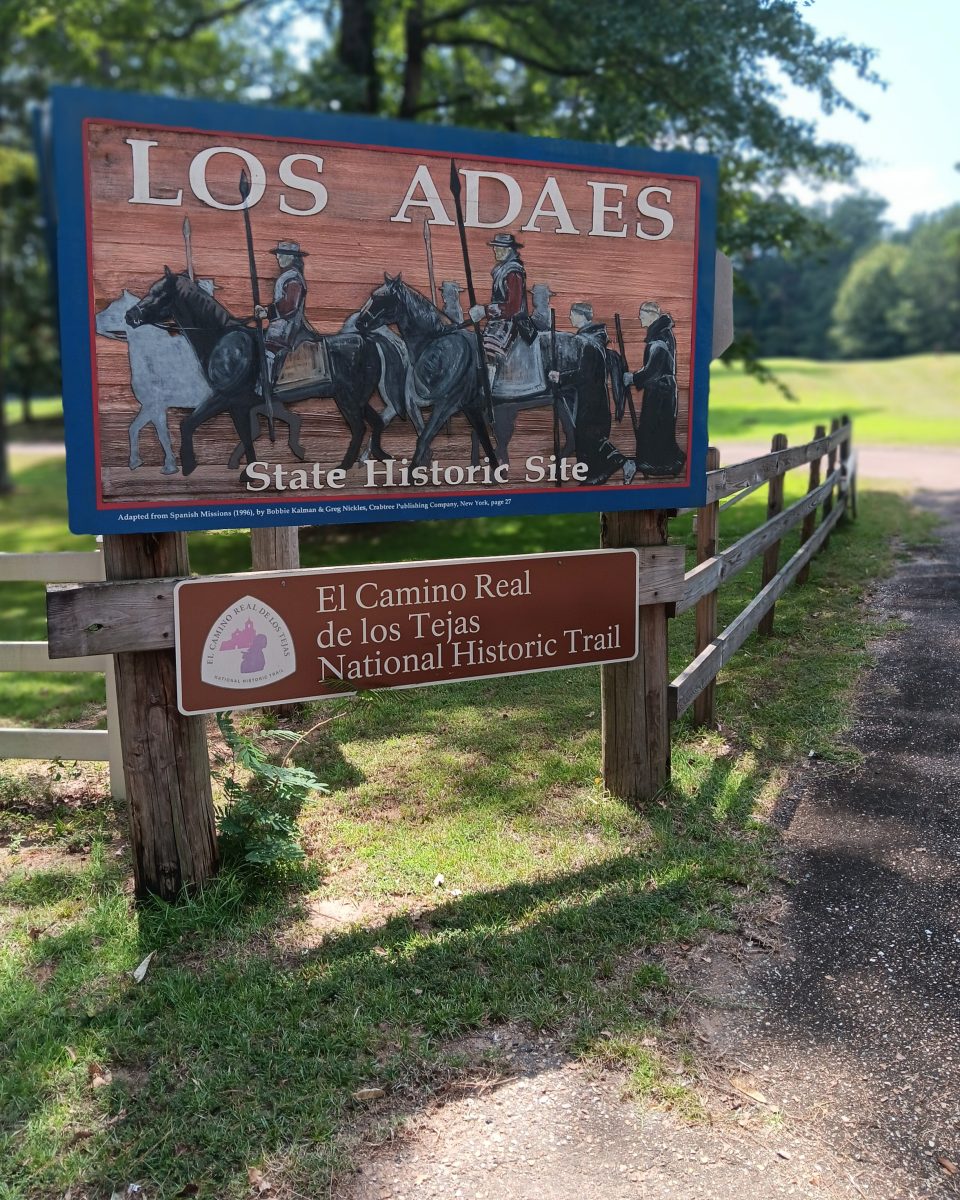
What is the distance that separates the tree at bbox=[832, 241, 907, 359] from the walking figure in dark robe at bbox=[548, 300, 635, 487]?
79.7 metres

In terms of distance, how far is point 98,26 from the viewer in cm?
1526

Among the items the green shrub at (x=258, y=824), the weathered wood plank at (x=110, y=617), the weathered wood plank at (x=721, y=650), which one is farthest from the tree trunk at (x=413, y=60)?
the weathered wood plank at (x=110, y=617)

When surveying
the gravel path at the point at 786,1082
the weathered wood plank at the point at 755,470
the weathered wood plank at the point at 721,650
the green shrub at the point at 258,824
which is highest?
the weathered wood plank at the point at 755,470

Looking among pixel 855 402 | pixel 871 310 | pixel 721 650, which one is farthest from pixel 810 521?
pixel 871 310

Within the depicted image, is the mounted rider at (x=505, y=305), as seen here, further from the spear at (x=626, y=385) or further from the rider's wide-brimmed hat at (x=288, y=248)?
the rider's wide-brimmed hat at (x=288, y=248)

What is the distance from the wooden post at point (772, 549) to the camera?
725cm

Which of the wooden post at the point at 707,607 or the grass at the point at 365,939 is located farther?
the wooden post at the point at 707,607

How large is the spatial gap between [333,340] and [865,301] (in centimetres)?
8140

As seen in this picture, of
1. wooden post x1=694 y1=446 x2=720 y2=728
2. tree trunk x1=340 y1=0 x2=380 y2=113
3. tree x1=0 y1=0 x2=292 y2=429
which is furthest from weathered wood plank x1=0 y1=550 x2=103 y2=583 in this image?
tree trunk x1=340 y1=0 x2=380 y2=113

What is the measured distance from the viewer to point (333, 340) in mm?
3701

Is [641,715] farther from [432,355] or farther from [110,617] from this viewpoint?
[110,617]

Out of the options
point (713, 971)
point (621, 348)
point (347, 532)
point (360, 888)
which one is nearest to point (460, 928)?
point (360, 888)

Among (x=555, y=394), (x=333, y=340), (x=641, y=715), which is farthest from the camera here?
(x=641, y=715)

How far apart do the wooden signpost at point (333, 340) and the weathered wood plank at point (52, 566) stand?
114 cm
